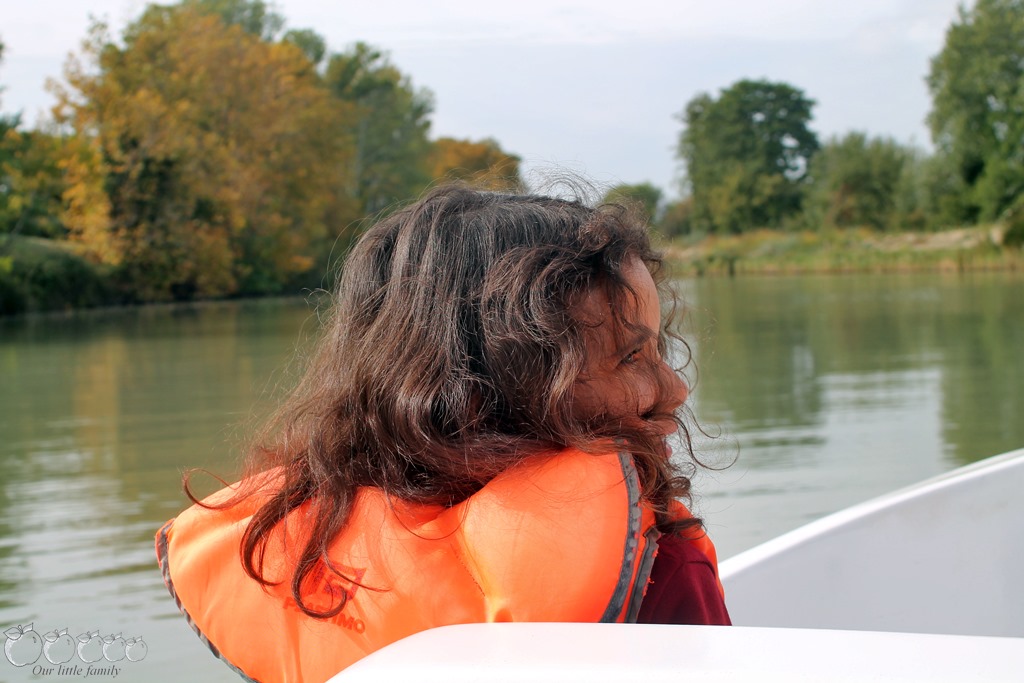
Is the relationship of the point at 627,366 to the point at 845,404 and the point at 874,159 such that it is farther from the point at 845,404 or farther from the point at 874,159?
the point at 874,159

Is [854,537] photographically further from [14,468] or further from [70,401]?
[70,401]

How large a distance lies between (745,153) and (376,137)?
29.0m

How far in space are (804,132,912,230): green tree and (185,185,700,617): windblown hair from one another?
50.2 meters

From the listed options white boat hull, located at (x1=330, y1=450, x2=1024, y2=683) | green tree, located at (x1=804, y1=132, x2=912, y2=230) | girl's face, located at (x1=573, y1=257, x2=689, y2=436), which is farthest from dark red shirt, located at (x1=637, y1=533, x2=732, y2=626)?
green tree, located at (x1=804, y1=132, x2=912, y2=230)

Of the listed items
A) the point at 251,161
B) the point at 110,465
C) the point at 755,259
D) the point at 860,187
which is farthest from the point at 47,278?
the point at 860,187

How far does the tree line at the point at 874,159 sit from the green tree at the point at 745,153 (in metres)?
0.06

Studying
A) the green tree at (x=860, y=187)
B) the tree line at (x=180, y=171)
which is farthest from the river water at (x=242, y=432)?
the green tree at (x=860, y=187)

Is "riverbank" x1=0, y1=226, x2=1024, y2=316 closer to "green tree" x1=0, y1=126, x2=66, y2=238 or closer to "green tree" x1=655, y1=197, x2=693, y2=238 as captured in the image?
"green tree" x1=0, y1=126, x2=66, y2=238

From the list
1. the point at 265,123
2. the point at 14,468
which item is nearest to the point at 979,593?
the point at 14,468

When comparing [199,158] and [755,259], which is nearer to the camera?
[199,158]

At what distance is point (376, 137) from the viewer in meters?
40.9

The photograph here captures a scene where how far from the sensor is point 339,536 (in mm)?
974

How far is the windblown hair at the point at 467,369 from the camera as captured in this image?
0.97 m

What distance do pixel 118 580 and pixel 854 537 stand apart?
230 centimetres
